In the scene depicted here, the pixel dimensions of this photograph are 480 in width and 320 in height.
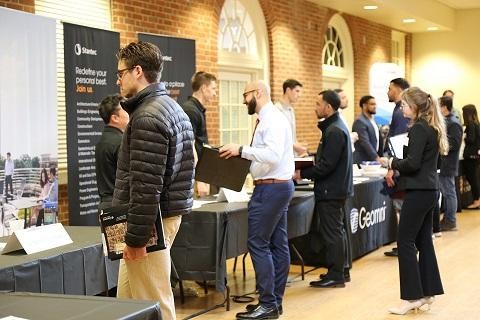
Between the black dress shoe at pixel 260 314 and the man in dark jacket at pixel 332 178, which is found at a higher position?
the man in dark jacket at pixel 332 178

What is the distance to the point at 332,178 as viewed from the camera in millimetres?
5969

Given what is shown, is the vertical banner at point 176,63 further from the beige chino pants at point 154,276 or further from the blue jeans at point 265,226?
the beige chino pants at point 154,276

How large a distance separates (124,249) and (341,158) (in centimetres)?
307

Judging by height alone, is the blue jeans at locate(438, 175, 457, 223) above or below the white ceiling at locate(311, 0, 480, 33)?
below

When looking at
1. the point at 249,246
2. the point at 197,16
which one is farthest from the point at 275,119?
the point at 197,16

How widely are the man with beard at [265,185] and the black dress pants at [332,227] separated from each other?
40.2 inches

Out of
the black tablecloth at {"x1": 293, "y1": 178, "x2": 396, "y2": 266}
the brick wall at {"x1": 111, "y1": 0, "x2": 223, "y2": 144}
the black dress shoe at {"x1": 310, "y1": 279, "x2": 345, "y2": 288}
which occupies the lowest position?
the black dress shoe at {"x1": 310, "y1": 279, "x2": 345, "y2": 288}

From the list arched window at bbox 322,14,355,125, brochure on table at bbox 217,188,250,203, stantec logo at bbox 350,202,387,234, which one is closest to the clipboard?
brochure on table at bbox 217,188,250,203

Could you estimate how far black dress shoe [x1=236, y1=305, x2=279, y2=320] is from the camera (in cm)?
502

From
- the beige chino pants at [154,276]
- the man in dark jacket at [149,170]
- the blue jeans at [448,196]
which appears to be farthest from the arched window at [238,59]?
the beige chino pants at [154,276]

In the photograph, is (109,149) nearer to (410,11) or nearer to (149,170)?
(149,170)

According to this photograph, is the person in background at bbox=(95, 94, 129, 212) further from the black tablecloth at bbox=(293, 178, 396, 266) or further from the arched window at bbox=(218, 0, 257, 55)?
the arched window at bbox=(218, 0, 257, 55)

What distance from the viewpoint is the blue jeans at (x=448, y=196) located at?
9234mm

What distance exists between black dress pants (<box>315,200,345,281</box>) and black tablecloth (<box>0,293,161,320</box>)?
360cm
